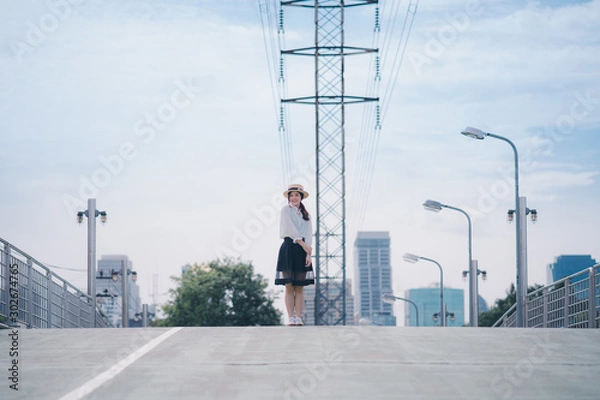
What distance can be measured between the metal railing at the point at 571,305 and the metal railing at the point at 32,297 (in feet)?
34.1

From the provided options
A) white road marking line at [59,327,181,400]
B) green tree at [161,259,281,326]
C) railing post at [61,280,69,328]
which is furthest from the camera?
green tree at [161,259,281,326]

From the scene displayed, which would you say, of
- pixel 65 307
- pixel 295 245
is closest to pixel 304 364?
pixel 295 245

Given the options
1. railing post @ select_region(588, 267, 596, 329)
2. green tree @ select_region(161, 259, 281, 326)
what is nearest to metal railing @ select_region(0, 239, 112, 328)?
railing post @ select_region(588, 267, 596, 329)

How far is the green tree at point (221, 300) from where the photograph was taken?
75312mm

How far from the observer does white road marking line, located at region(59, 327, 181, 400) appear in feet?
28.6

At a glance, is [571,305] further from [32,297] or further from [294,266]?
[32,297]

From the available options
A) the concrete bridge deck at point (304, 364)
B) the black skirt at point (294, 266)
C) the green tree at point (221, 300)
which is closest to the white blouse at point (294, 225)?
the black skirt at point (294, 266)

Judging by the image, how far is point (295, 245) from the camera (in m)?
16.3

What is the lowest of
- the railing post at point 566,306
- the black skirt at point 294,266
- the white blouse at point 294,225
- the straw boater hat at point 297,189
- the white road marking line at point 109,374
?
the white road marking line at point 109,374

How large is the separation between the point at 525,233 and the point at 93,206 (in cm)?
1430

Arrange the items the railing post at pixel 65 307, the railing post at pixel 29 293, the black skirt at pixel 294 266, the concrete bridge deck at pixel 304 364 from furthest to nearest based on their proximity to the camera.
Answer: the railing post at pixel 65 307 < the railing post at pixel 29 293 < the black skirt at pixel 294 266 < the concrete bridge deck at pixel 304 364

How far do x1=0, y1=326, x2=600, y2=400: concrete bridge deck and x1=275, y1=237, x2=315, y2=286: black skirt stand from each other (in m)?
2.34

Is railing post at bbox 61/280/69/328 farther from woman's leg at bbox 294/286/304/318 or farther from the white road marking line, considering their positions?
the white road marking line

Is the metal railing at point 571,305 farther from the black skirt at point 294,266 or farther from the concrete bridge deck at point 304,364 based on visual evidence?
the black skirt at point 294,266
